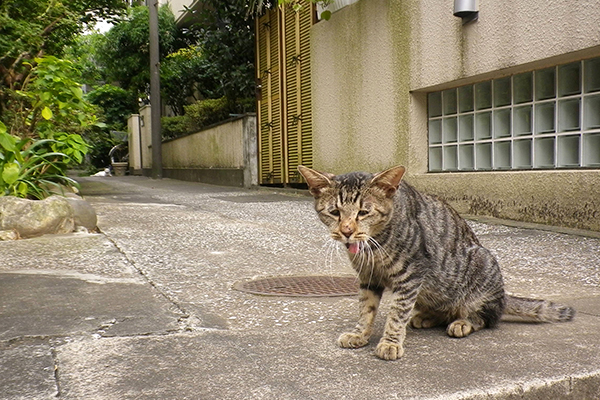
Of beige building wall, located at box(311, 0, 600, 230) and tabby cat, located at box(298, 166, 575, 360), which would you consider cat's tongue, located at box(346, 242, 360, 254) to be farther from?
beige building wall, located at box(311, 0, 600, 230)

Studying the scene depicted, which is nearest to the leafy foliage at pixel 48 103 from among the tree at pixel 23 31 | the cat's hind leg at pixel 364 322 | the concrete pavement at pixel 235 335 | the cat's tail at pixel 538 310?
the tree at pixel 23 31

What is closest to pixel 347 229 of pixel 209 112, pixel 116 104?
pixel 209 112

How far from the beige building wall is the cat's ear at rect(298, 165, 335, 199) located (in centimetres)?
404

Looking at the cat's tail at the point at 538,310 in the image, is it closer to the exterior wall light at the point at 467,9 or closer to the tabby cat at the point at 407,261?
the tabby cat at the point at 407,261

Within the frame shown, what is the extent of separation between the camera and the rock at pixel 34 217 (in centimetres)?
565

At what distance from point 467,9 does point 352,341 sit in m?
5.34

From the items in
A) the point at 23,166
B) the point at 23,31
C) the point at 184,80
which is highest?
the point at 184,80

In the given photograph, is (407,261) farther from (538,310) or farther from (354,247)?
(538,310)

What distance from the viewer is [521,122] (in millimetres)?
6879

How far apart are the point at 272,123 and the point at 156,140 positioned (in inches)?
333

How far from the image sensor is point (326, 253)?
5.26 meters

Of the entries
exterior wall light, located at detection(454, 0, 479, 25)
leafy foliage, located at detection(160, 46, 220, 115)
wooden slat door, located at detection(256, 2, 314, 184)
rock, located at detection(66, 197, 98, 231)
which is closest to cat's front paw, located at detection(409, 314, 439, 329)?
rock, located at detection(66, 197, 98, 231)

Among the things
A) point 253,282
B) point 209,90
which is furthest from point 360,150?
point 209,90

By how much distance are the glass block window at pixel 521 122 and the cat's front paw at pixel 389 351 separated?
437cm
